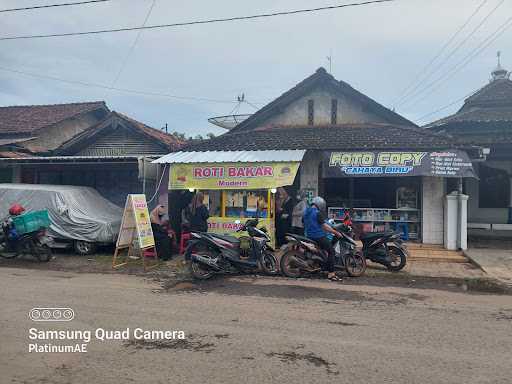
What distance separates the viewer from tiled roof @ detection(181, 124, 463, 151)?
1181 centimetres

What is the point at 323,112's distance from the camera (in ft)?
48.5

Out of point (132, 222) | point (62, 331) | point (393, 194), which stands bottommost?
point (62, 331)

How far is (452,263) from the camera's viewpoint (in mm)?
10125

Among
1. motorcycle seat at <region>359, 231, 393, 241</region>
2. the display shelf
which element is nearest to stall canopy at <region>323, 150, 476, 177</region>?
the display shelf

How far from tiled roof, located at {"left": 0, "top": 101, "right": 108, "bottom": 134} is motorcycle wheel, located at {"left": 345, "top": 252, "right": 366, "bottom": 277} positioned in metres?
14.9

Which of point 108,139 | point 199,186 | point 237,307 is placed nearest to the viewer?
point 237,307

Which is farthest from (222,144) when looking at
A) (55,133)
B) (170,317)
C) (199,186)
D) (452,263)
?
(55,133)

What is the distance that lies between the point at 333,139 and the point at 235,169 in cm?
317

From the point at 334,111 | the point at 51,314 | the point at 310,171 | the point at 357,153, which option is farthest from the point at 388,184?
the point at 51,314

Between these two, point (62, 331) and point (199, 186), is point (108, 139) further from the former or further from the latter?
point (62, 331)

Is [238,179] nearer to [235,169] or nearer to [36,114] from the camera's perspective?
[235,169]

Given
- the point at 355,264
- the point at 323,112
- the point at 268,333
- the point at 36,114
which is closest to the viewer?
the point at 268,333

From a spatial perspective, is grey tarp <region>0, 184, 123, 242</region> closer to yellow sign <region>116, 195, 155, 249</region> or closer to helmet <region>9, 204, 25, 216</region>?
helmet <region>9, 204, 25, 216</region>

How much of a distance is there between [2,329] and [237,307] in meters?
3.02
